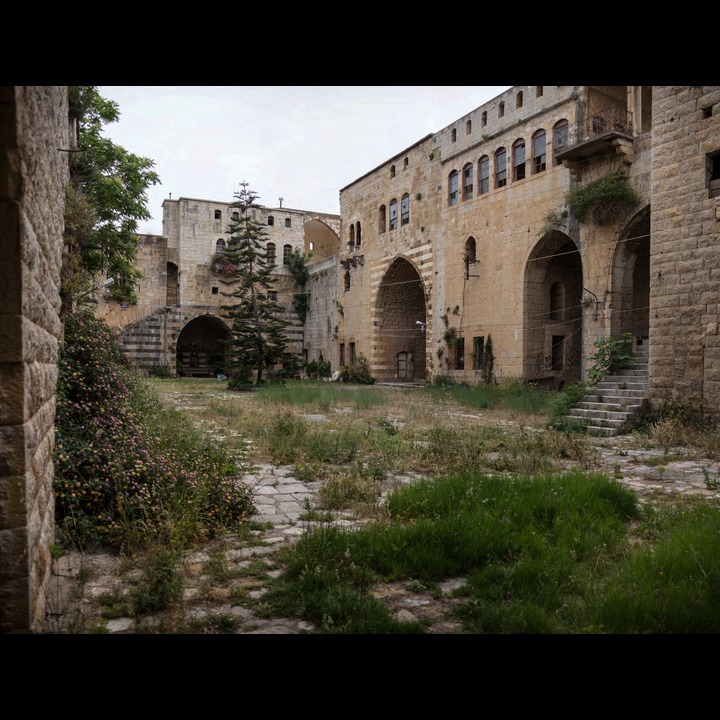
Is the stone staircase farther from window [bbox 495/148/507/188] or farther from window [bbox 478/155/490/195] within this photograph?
window [bbox 478/155/490/195]

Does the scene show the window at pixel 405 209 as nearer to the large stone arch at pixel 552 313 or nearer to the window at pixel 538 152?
the window at pixel 538 152

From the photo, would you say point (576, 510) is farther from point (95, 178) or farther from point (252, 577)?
point (95, 178)

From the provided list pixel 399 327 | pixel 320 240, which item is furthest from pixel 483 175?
pixel 320 240

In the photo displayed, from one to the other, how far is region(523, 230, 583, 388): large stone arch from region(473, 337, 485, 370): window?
Answer: 2.03m

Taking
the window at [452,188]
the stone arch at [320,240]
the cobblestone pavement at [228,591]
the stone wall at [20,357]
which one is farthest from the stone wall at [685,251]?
the stone arch at [320,240]

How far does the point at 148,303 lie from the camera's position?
3194 centimetres

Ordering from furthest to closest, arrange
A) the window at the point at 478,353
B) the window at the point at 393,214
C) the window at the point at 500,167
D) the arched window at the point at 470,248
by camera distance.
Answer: the window at the point at 393,214
the arched window at the point at 470,248
the window at the point at 478,353
the window at the point at 500,167

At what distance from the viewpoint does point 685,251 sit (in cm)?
962

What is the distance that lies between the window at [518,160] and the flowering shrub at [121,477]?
54.7 ft

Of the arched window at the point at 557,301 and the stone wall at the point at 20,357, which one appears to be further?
the arched window at the point at 557,301

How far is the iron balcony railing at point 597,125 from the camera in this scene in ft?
51.8

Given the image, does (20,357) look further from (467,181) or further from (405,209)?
(405,209)

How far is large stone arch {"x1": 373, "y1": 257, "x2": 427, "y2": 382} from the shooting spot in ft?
88.5

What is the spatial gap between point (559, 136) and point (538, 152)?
96 centimetres
